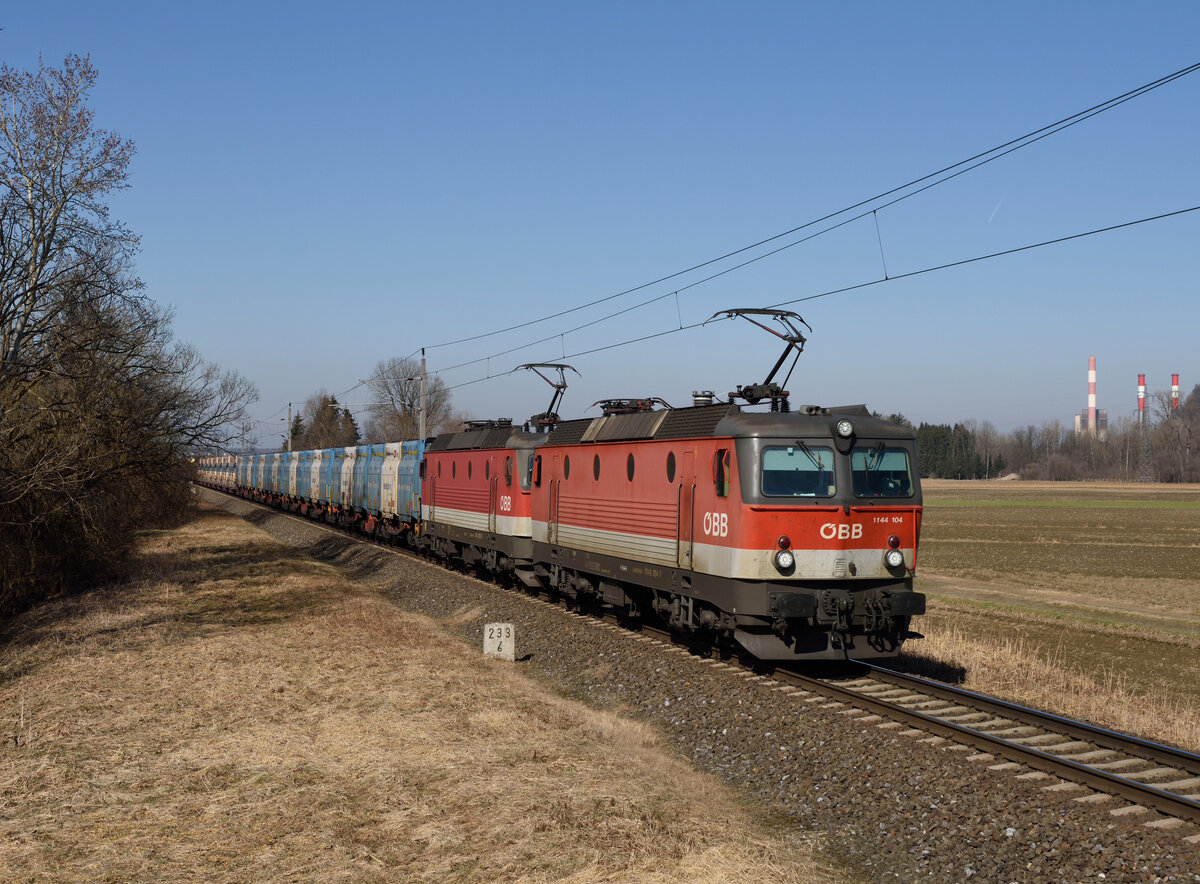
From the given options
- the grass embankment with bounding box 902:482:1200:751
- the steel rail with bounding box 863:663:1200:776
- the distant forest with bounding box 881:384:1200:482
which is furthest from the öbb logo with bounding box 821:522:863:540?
the distant forest with bounding box 881:384:1200:482

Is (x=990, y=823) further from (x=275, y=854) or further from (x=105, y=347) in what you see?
(x=105, y=347)

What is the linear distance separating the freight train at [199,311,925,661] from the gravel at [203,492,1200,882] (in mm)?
1079

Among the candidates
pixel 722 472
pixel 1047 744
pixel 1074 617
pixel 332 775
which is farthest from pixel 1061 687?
pixel 1074 617

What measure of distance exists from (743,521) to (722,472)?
0.93 metres

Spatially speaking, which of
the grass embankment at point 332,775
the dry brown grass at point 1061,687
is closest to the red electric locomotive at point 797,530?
the dry brown grass at point 1061,687

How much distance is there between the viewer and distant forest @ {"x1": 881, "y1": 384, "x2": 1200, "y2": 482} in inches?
5738

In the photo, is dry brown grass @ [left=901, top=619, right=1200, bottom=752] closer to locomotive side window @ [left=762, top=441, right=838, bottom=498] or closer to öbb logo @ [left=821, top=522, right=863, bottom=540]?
öbb logo @ [left=821, top=522, right=863, bottom=540]

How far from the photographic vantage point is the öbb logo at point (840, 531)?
40.9 ft

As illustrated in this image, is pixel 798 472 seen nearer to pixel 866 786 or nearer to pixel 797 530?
pixel 797 530

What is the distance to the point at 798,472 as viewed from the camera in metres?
12.6

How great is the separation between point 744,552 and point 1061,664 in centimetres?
930

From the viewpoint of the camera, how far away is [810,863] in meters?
7.45

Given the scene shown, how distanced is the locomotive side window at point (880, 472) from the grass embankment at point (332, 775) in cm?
440

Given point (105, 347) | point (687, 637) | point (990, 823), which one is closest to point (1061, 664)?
point (687, 637)
